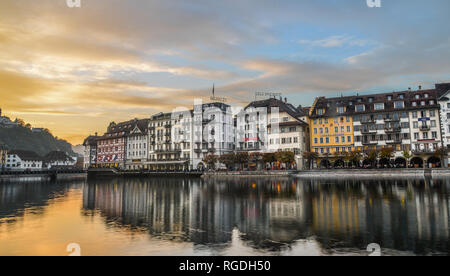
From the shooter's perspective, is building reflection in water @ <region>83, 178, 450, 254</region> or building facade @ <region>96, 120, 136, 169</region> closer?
building reflection in water @ <region>83, 178, 450, 254</region>

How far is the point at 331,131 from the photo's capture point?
83.0 metres

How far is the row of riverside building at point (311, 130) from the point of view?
7288 centimetres

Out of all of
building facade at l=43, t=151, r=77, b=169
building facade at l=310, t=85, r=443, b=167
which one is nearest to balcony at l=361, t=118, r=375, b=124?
building facade at l=310, t=85, r=443, b=167

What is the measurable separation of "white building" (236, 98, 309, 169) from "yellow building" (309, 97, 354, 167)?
326 centimetres

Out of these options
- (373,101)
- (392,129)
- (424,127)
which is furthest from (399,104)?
(424,127)

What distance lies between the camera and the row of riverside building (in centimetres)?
7288

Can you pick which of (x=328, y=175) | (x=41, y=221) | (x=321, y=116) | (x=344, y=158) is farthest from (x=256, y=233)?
(x=321, y=116)

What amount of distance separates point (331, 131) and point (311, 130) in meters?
5.53

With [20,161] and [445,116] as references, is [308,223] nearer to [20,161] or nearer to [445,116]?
[445,116]

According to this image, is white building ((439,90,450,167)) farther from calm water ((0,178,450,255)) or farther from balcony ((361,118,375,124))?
calm water ((0,178,450,255))

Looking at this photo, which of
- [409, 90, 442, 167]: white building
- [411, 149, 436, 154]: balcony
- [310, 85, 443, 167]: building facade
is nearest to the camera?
[411, 149, 436, 154]: balcony

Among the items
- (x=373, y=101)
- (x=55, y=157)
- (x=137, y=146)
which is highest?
(x=373, y=101)
